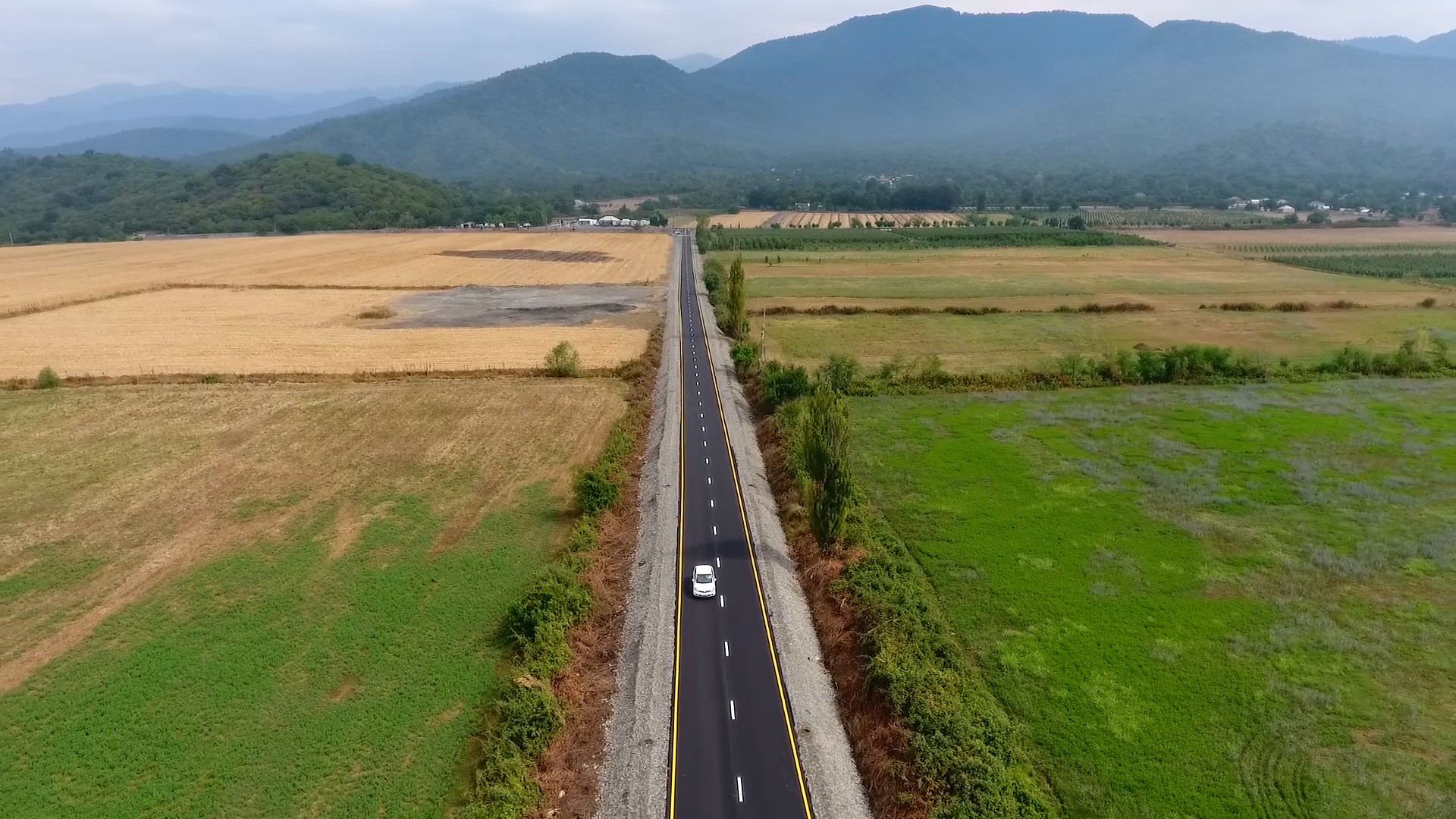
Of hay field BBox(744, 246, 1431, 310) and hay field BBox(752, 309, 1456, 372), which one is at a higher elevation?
hay field BBox(744, 246, 1431, 310)

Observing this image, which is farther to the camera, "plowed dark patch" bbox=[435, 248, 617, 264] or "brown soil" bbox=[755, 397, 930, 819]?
"plowed dark patch" bbox=[435, 248, 617, 264]

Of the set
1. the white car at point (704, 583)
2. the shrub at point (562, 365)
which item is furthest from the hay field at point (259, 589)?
the shrub at point (562, 365)

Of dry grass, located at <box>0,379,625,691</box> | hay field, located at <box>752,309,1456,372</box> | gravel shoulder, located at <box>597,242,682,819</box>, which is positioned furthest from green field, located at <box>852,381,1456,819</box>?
dry grass, located at <box>0,379,625,691</box>

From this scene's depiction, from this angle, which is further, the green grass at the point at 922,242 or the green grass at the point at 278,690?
the green grass at the point at 922,242

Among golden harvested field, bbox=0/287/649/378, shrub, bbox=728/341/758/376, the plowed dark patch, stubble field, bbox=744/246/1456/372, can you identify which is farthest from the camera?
the plowed dark patch

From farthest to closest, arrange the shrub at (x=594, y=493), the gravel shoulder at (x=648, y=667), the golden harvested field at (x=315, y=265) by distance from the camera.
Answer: the golden harvested field at (x=315, y=265) < the shrub at (x=594, y=493) < the gravel shoulder at (x=648, y=667)

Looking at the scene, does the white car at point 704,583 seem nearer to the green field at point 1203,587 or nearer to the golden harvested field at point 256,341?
the green field at point 1203,587

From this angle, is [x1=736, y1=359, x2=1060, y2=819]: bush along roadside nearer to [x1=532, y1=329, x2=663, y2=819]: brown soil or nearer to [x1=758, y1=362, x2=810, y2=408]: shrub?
[x1=532, y1=329, x2=663, y2=819]: brown soil
